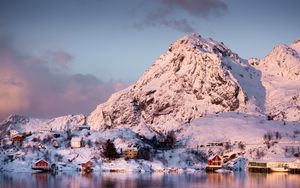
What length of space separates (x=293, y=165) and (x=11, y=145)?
80.5 metres

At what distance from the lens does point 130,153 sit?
163000 millimetres

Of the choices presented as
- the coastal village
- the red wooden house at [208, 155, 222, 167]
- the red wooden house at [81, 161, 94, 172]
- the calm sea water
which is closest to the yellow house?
the coastal village

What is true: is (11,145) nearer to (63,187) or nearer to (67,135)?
(67,135)

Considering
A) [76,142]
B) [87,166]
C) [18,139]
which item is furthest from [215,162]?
[18,139]

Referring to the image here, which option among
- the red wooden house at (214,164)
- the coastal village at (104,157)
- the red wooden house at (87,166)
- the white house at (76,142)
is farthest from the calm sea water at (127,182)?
the red wooden house at (214,164)

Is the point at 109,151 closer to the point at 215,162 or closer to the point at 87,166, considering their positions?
the point at 87,166

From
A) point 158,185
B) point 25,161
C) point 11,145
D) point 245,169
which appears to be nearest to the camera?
point 158,185

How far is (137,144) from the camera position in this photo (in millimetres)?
174250

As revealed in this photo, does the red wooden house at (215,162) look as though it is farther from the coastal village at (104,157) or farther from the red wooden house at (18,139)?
the red wooden house at (18,139)

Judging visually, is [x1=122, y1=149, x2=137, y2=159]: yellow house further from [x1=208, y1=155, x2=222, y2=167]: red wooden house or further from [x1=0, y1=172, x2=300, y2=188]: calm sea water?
[x1=0, y1=172, x2=300, y2=188]: calm sea water

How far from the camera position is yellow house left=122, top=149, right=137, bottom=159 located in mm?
160875

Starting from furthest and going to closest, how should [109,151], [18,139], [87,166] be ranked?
[18,139] < [109,151] < [87,166]

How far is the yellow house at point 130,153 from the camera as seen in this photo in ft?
528

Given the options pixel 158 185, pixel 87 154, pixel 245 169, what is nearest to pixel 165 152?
pixel 245 169
